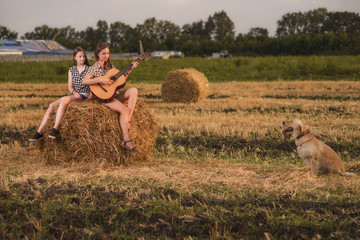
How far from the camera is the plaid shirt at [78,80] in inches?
316

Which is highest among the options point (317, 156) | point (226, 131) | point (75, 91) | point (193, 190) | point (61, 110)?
point (75, 91)

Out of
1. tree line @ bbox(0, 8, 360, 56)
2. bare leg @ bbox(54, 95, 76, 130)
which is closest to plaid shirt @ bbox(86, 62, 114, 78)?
bare leg @ bbox(54, 95, 76, 130)

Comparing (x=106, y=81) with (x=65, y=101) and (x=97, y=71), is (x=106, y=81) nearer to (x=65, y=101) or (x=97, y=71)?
(x=97, y=71)

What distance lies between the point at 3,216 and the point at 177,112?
954 centimetres

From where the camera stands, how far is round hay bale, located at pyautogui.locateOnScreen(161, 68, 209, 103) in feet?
57.6

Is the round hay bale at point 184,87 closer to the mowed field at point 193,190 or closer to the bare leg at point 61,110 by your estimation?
the mowed field at point 193,190

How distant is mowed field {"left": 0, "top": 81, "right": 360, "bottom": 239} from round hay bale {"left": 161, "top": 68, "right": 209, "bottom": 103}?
5.99 metres

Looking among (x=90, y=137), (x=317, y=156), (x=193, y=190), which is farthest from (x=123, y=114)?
(x=317, y=156)

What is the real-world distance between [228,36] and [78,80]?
83.3m

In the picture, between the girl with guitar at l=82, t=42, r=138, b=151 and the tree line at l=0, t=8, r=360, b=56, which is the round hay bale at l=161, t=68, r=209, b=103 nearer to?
the girl with guitar at l=82, t=42, r=138, b=151

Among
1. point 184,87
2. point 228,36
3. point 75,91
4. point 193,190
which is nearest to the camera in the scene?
point 193,190

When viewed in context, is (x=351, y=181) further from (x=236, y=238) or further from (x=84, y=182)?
(x=84, y=182)

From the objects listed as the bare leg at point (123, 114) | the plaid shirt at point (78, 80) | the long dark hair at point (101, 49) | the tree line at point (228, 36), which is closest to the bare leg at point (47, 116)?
the plaid shirt at point (78, 80)

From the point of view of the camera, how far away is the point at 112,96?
25.8 feet
